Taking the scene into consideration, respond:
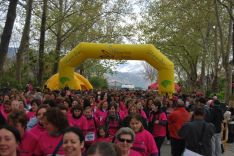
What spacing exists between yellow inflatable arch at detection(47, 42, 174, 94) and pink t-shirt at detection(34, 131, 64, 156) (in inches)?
732

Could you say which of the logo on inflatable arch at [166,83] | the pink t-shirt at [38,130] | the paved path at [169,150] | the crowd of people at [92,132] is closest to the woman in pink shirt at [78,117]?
the crowd of people at [92,132]

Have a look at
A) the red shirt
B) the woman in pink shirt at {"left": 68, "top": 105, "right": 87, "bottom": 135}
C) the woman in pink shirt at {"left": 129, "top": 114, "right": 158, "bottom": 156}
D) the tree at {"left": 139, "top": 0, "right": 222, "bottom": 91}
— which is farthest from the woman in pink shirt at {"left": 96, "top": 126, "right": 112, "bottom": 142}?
the tree at {"left": 139, "top": 0, "right": 222, "bottom": 91}

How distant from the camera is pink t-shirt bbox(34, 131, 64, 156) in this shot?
5.80 m

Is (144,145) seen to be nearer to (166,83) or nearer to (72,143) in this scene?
(72,143)

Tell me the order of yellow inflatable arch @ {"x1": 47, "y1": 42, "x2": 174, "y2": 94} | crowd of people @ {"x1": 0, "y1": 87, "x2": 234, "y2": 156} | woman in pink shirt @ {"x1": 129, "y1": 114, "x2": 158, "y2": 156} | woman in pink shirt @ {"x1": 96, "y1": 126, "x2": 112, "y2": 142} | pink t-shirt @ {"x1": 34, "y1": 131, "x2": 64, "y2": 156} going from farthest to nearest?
yellow inflatable arch @ {"x1": 47, "y1": 42, "x2": 174, "y2": 94}
woman in pink shirt @ {"x1": 96, "y1": 126, "x2": 112, "y2": 142}
woman in pink shirt @ {"x1": 129, "y1": 114, "x2": 158, "y2": 156}
pink t-shirt @ {"x1": 34, "y1": 131, "x2": 64, "y2": 156}
crowd of people @ {"x1": 0, "y1": 87, "x2": 234, "y2": 156}

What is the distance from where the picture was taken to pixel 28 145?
19.3 ft

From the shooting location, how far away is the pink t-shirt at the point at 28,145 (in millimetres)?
5820

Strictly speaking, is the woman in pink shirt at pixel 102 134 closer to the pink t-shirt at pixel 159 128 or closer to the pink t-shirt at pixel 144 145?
the pink t-shirt at pixel 144 145

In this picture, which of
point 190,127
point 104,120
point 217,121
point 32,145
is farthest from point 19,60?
point 32,145

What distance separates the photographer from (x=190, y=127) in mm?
9117

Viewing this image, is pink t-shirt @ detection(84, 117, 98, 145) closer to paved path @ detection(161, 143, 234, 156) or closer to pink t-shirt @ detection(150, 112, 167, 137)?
pink t-shirt @ detection(150, 112, 167, 137)

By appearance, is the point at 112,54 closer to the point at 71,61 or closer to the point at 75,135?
the point at 71,61

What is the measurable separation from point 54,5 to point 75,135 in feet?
101

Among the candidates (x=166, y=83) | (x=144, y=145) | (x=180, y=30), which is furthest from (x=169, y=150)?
(x=180, y=30)
